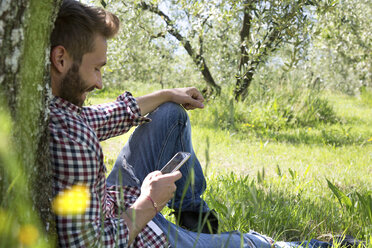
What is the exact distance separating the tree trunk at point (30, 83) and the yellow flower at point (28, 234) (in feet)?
0.26

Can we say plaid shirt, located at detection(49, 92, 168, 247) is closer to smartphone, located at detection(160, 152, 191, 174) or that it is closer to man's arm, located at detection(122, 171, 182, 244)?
man's arm, located at detection(122, 171, 182, 244)

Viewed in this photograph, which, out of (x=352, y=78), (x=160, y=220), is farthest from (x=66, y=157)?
(x=352, y=78)

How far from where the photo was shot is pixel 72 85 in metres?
1.50

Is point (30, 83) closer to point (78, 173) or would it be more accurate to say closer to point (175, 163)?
point (78, 173)

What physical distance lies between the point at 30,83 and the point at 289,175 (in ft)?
9.81

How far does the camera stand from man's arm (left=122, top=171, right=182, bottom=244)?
146 centimetres

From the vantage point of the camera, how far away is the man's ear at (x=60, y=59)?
144 centimetres

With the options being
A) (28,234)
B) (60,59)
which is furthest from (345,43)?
(28,234)

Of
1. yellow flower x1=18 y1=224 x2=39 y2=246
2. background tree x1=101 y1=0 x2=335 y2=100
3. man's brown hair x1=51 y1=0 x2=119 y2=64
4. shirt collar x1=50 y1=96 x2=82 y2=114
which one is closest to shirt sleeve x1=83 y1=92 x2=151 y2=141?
shirt collar x1=50 y1=96 x2=82 y2=114

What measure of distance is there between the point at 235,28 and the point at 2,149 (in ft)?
24.8

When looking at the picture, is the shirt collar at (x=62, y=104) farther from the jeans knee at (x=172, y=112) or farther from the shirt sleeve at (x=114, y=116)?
the jeans knee at (x=172, y=112)

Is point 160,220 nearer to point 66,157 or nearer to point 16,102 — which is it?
point 66,157

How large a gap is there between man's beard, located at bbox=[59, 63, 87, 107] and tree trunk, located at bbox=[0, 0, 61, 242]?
0.88 feet

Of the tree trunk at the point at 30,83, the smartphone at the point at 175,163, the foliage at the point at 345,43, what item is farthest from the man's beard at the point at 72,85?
the foliage at the point at 345,43
